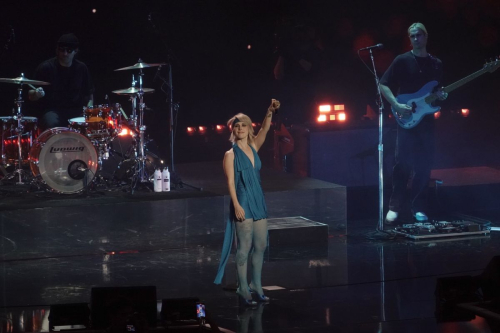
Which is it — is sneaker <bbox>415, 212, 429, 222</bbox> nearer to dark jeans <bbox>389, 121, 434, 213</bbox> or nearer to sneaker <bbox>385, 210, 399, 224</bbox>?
dark jeans <bbox>389, 121, 434, 213</bbox>

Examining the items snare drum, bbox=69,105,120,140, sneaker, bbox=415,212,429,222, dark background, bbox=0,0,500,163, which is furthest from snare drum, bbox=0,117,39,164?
sneaker, bbox=415,212,429,222

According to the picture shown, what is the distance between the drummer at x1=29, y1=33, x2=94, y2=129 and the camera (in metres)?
10.3

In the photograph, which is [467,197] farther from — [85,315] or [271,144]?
[85,315]

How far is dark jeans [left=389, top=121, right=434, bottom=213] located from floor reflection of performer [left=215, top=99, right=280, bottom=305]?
3605 mm

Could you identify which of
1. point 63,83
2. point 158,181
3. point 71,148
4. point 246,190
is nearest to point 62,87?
point 63,83

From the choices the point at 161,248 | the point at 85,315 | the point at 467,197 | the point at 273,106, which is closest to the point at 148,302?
the point at 85,315

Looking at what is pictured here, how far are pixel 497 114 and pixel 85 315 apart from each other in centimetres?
1066

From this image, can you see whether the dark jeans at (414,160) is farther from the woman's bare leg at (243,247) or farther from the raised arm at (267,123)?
the woman's bare leg at (243,247)

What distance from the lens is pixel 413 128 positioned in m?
9.87

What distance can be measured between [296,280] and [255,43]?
7.64 meters

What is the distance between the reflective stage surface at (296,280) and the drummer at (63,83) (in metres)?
2.30

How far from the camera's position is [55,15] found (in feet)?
40.8

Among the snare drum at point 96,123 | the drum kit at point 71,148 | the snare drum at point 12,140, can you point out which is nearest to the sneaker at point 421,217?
the drum kit at point 71,148

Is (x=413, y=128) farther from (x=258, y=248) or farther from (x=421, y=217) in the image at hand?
(x=258, y=248)
